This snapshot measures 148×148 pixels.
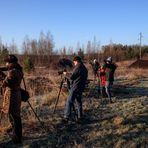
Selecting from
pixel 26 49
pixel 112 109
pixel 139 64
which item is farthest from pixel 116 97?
pixel 26 49

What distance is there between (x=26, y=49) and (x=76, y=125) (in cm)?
5515

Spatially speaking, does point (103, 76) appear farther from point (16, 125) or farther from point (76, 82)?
point (16, 125)

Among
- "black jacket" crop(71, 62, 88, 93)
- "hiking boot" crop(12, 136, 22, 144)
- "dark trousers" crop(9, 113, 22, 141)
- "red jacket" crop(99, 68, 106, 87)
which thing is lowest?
"hiking boot" crop(12, 136, 22, 144)

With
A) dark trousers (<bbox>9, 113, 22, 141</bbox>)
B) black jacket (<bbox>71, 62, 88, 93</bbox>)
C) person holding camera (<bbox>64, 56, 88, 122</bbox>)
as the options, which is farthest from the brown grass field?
black jacket (<bbox>71, 62, 88, 93</bbox>)

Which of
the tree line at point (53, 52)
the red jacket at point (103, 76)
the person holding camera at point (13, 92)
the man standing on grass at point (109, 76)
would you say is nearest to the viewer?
the person holding camera at point (13, 92)

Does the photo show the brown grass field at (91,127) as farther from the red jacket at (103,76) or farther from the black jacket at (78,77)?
the red jacket at (103,76)

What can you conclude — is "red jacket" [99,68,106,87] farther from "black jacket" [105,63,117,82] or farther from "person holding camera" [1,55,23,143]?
"person holding camera" [1,55,23,143]

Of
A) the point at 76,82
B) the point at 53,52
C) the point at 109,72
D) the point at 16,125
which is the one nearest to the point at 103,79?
the point at 109,72

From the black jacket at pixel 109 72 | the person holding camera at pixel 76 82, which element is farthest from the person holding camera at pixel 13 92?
the black jacket at pixel 109 72

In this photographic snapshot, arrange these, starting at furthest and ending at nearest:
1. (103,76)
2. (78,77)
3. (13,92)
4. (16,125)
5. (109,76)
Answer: (103,76) < (109,76) < (78,77) < (16,125) < (13,92)

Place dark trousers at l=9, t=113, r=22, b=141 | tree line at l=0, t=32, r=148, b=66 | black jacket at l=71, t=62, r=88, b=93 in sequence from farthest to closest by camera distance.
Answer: tree line at l=0, t=32, r=148, b=66, black jacket at l=71, t=62, r=88, b=93, dark trousers at l=9, t=113, r=22, b=141

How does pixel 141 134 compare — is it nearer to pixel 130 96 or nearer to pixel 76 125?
pixel 76 125

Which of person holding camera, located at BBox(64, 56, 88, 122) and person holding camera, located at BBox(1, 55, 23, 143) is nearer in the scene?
person holding camera, located at BBox(1, 55, 23, 143)

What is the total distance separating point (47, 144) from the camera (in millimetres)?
9273
